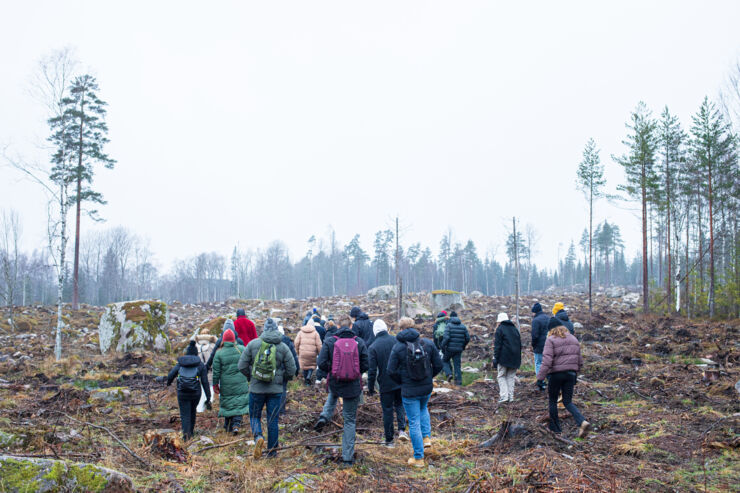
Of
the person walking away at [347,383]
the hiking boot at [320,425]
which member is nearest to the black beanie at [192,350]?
the hiking boot at [320,425]

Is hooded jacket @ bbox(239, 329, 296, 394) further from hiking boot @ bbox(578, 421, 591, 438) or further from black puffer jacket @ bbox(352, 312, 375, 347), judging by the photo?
hiking boot @ bbox(578, 421, 591, 438)

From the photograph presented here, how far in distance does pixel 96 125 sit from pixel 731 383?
3125 cm

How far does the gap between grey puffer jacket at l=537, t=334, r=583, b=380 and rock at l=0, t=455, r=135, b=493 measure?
566 cm

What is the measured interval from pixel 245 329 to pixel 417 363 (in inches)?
208

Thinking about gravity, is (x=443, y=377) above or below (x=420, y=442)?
below

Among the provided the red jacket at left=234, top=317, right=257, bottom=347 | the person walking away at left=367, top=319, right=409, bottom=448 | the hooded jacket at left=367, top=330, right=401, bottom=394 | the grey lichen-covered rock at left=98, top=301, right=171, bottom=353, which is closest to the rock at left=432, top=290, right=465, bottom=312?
the grey lichen-covered rock at left=98, top=301, right=171, bottom=353

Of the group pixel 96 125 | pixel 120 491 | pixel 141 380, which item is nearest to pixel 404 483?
pixel 120 491

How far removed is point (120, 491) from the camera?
3.65 m

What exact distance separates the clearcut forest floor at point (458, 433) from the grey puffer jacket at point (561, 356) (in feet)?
3.16

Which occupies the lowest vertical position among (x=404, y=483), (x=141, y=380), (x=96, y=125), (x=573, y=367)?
(x=141, y=380)

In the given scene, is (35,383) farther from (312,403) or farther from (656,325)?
(656,325)

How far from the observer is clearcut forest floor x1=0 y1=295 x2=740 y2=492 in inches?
188

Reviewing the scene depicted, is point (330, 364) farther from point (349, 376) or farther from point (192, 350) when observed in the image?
point (192, 350)

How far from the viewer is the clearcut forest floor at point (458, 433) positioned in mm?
4781
